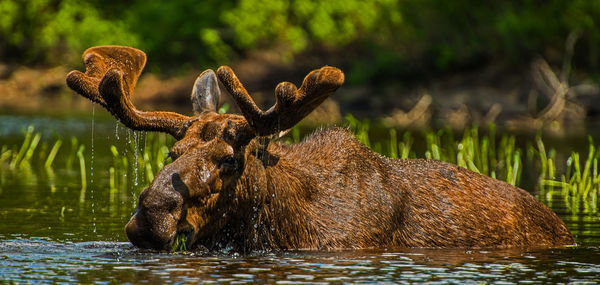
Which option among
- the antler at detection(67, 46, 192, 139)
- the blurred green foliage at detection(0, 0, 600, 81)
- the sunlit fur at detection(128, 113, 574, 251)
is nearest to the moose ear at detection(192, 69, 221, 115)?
the antler at detection(67, 46, 192, 139)

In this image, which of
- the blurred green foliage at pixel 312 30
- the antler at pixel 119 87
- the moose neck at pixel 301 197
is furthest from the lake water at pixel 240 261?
the blurred green foliage at pixel 312 30

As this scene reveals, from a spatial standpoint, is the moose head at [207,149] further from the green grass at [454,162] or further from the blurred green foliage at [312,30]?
the blurred green foliage at [312,30]

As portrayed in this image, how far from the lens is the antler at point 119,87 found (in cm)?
915

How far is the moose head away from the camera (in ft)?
27.6

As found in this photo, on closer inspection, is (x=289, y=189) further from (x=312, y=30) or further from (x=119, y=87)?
(x=312, y=30)

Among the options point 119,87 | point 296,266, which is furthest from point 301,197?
point 119,87

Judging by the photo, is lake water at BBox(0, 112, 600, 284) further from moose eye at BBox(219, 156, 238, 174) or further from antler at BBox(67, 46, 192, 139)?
moose eye at BBox(219, 156, 238, 174)

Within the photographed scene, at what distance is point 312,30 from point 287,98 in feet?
150

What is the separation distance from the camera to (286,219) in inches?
365

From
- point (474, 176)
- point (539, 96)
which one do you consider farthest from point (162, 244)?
point (539, 96)

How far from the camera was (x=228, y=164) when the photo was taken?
8883 mm

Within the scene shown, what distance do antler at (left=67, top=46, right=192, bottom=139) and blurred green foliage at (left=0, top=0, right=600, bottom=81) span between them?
30508 millimetres

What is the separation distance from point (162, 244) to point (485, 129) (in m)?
26.3

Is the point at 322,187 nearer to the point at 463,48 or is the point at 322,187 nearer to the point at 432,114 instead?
the point at 432,114
